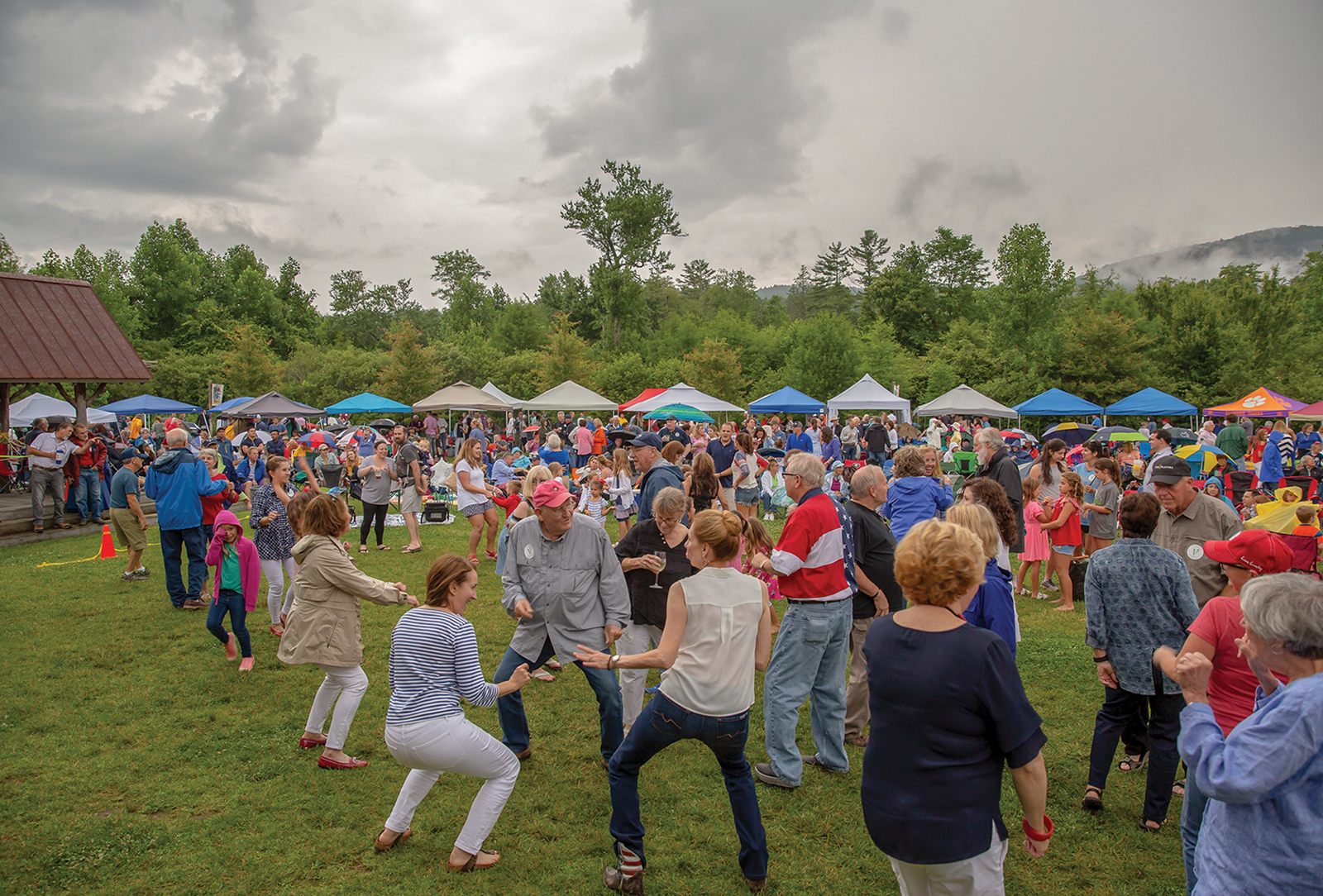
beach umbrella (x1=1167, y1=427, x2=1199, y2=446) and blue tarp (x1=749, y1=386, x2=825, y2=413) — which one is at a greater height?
blue tarp (x1=749, y1=386, x2=825, y2=413)

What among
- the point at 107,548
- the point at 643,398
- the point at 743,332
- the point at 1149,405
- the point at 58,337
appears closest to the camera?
the point at 107,548

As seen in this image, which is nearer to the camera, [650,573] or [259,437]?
[650,573]

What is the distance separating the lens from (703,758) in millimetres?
4848

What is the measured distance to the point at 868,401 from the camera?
76.8ft

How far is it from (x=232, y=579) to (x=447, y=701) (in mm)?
3663

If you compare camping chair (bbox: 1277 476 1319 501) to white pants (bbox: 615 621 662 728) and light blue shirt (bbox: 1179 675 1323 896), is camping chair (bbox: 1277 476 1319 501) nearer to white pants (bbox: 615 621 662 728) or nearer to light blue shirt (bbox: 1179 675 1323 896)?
white pants (bbox: 615 621 662 728)

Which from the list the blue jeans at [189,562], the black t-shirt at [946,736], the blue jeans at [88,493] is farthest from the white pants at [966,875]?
the blue jeans at [88,493]

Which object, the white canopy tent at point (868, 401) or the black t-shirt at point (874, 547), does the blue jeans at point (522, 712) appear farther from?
the white canopy tent at point (868, 401)

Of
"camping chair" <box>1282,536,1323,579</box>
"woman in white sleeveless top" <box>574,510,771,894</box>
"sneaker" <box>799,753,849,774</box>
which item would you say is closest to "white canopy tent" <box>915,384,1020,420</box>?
"camping chair" <box>1282,536,1323,579</box>

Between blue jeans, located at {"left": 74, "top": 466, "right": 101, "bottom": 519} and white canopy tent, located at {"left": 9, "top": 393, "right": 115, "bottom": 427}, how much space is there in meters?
10.7

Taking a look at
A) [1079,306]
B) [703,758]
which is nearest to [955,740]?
[703,758]

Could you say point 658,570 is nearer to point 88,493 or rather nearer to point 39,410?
point 88,493

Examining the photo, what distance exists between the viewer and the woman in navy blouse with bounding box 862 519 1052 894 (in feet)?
6.79

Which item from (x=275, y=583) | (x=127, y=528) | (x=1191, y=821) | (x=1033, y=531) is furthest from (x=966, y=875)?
(x=127, y=528)
